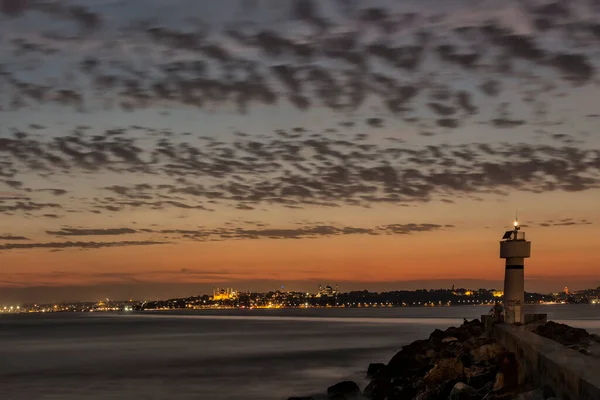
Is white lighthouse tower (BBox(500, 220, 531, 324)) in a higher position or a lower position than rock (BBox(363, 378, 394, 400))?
higher

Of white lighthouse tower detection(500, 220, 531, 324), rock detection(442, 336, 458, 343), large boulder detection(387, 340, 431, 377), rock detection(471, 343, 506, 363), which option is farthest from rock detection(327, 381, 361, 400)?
white lighthouse tower detection(500, 220, 531, 324)

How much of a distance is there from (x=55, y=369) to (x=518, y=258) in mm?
23485

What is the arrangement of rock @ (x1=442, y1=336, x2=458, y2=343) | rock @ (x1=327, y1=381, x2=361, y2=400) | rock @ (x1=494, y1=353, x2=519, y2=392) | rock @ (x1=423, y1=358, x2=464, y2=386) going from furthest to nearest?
rock @ (x1=442, y1=336, x2=458, y2=343)
rock @ (x1=327, y1=381, x2=361, y2=400)
rock @ (x1=423, y1=358, x2=464, y2=386)
rock @ (x1=494, y1=353, x2=519, y2=392)

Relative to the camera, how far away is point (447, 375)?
55.1ft

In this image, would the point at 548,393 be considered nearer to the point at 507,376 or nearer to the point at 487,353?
the point at 507,376

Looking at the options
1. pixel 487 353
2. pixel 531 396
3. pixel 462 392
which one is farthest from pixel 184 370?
pixel 531 396

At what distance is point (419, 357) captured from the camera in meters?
23.1

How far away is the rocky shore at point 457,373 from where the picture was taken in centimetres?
1409

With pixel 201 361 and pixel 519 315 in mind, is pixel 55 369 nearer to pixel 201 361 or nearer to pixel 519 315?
pixel 201 361

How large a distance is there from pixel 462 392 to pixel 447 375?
2.55 metres

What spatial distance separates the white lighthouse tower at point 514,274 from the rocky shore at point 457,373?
1325 millimetres

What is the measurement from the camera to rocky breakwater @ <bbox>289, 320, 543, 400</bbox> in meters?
14.2

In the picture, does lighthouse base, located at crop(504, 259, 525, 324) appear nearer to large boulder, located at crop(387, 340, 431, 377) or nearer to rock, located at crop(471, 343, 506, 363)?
large boulder, located at crop(387, 340, 431, 377)

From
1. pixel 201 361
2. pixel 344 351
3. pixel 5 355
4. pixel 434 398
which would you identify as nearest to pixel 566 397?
pixel 434 398
